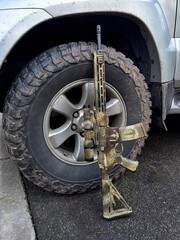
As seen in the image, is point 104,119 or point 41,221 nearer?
point 104,119

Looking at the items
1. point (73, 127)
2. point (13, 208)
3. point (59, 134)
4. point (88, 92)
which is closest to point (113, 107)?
point (88, 92)

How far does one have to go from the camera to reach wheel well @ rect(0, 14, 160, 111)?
1.84m

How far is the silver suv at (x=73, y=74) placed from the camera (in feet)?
5.11

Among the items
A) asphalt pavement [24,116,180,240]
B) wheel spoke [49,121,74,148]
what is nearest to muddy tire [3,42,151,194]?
wheel spoke [49,121,74,148]

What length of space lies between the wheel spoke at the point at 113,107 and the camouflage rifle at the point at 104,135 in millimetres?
226

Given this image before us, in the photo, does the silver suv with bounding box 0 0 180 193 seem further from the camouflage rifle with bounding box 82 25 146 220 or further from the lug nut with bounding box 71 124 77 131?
the camouflage rifle with bounding box 82 25 146 220

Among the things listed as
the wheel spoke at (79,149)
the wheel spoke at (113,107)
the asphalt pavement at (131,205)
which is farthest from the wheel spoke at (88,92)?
the asphalt pavement at (131,205)

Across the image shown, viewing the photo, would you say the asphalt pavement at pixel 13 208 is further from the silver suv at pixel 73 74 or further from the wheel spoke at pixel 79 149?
the wheel spoke at pixel 79 149

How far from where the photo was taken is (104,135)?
1.51 meters

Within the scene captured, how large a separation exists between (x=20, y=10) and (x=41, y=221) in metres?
1.32

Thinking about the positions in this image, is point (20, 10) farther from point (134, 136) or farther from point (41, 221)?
point (41, 221)

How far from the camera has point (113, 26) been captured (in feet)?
6.51

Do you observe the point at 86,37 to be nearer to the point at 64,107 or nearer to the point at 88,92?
the point at 88,92

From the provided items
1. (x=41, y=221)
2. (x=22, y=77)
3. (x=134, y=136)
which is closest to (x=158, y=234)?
(x=134, y=136)
